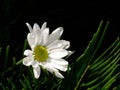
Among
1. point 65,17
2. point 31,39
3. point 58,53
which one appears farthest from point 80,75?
point 65,17

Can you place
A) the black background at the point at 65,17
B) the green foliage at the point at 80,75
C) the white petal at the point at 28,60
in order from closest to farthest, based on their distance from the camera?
the white petal at the point at 28,60 < the green foliage at the point at 80,75 < the black background at the point at 65,17

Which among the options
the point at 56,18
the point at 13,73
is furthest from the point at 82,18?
the point at 13,73

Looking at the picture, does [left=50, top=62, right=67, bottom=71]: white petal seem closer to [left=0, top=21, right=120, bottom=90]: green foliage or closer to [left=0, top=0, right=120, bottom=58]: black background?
[left=0, top=21, right=120, bottom=90]: green foliage

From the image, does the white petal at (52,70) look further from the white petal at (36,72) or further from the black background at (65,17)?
the black background at (65,17)

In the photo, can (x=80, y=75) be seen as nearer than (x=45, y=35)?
No

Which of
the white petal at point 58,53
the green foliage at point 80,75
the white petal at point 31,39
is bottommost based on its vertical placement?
the green foliage at point 80,75

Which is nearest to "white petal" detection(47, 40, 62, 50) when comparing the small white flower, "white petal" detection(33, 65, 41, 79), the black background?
the small white flower

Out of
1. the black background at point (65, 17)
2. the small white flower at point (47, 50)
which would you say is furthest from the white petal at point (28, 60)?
the black background at point (65, 17)

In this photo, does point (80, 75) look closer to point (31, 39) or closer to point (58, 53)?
point (58, 53)
